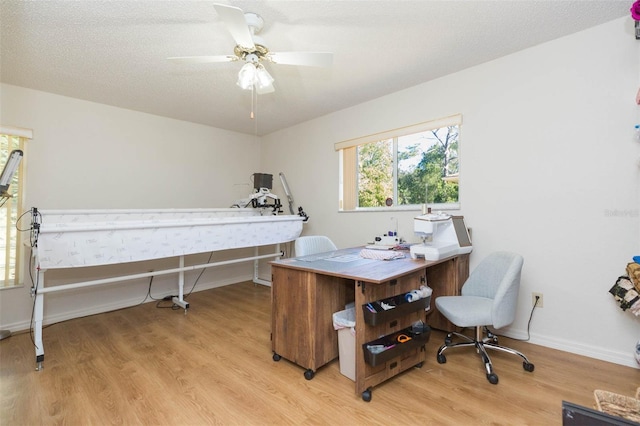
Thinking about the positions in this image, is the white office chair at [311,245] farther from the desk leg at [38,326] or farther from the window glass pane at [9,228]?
the window glass pane at [9,228]

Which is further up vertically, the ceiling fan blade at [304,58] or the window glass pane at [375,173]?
the ceiling fan blade at [304,58]

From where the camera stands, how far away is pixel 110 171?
3.50 metres

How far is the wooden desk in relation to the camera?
168cm

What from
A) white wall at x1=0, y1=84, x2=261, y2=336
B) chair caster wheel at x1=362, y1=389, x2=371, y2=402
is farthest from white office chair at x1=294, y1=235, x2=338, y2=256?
white wall at x1=0, y1=84, x2=261, y2=336

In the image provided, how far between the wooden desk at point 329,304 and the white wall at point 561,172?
1.05 m

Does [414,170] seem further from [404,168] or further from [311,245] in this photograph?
[311,245]

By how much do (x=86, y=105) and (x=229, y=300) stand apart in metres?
2.88

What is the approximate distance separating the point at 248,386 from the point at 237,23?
2213 millimetres

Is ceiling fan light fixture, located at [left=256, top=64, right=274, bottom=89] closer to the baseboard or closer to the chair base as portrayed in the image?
the chair base

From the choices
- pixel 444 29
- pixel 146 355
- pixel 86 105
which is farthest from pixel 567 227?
pixel 86 105

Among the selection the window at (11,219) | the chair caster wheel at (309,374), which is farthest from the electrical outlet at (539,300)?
the window at (11,219)

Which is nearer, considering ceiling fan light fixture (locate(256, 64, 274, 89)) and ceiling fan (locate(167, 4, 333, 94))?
ceiling fan (locate(167, 4, 333, 94))

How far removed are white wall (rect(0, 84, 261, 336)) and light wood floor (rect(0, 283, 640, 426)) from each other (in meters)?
0.73

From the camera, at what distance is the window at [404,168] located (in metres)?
2.90
